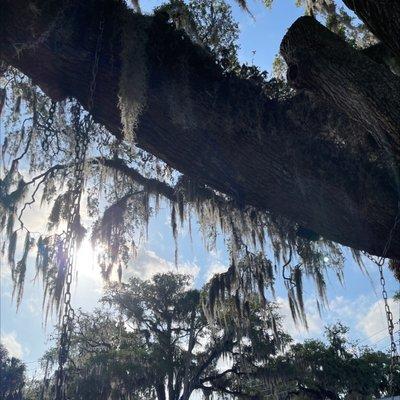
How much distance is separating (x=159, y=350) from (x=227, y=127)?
15060 millimetres

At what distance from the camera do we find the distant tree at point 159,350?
16531 millimetres

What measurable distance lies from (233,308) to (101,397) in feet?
32.4

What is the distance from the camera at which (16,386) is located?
2848 centimetres

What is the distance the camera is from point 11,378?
94.2 ft

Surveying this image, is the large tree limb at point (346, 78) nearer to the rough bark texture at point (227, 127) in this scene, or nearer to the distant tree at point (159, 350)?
the rough bark texture at point (227, 127)

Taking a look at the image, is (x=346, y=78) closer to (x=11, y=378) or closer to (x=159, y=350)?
(x=159, y=350)

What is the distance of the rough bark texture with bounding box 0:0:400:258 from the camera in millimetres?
4223

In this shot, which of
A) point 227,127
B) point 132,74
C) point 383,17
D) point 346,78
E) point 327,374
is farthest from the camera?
point 327,374

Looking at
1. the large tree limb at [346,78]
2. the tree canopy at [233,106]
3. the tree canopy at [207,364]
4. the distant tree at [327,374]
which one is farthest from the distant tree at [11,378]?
the large tree limb at [346,78]

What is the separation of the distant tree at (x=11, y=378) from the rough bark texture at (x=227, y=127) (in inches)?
1109

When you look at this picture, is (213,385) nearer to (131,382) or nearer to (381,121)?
(131,382)

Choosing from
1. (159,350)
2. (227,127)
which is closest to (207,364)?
(159,350)

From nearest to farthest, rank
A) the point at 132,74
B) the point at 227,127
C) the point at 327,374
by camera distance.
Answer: the point at 132,74, the point at 227,127, the point at 327,374

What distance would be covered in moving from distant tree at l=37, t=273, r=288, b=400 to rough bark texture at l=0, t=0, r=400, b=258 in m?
11.1
